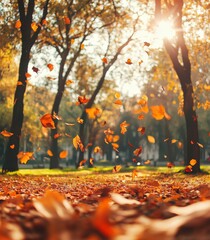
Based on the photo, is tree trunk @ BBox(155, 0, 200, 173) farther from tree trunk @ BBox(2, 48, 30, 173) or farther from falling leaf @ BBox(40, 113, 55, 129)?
falling leaf @ BBox(40, 113, 55, 129)

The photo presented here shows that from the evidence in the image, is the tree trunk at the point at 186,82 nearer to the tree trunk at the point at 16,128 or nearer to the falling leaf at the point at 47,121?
the tree trunk at the point at 16,128

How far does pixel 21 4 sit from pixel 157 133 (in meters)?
39.2

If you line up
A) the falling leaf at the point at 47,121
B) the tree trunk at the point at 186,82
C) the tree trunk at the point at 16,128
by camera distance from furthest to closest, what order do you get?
1. the tree trunk at the point at 186,82
2. the tree trunk at the point at 16,128
3. the falling leaf at the point at 47,121

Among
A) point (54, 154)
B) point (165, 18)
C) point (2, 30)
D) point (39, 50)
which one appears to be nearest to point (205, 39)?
point (165, 18)

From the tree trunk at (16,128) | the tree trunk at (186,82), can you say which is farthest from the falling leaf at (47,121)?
the tree trunk at (186,82)

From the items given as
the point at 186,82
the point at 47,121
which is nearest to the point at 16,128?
the point at 186,82

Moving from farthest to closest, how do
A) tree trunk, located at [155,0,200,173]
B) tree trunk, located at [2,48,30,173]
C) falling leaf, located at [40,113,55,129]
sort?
tree trunk, located at [155,0,200,173]
tree trunk, located at [2,48,30,173]
falling leaf, located at [40,113,55,129]

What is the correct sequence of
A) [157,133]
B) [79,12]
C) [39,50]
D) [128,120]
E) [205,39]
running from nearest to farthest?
1. [205,39]
2. [79,12]
3. [39,50]
4. [157,133]
5. [128,120]

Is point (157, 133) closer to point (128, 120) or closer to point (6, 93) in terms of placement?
point (128, 120)

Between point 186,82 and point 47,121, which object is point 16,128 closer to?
point 186,82

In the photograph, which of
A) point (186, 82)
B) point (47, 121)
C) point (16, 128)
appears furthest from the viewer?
point (186, 82)

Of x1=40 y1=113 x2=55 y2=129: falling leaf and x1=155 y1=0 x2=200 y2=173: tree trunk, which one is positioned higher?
x1=155 y1=0 x2=200 y2=173: tree trunk

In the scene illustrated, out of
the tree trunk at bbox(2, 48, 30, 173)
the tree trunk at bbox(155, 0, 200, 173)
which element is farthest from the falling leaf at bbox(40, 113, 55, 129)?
the tree trunk at bbox(155, 0, 200, 173)

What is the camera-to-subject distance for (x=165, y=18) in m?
20.3
